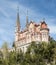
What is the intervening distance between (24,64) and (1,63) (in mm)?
5555

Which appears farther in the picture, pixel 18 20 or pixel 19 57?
pixel 18 20

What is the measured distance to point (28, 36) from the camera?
85.9 m

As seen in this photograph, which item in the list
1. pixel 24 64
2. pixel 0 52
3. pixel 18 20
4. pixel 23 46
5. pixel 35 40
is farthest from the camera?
pixel 18 20

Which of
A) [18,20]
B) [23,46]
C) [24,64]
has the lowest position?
[24,64]

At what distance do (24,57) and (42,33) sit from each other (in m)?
13.2

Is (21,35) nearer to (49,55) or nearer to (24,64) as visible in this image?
(49,55)

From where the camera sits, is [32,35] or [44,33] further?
[32,35]

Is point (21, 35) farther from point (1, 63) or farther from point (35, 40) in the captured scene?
point (1, 63)

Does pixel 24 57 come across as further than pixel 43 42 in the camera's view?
No

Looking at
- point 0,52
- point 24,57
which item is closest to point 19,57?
point 24,57

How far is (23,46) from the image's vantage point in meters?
88.6

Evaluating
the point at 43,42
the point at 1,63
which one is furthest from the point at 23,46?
the point at 1,63

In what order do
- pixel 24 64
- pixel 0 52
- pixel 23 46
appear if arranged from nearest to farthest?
pixel 24 64, pixel 0 52, pixel 23 46

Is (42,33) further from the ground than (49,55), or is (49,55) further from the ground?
(42,33)
